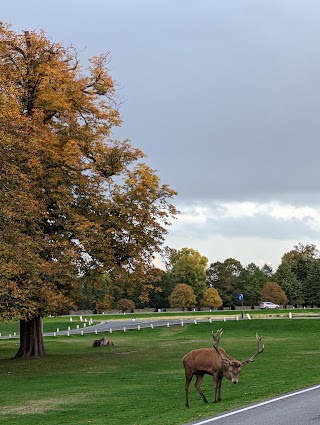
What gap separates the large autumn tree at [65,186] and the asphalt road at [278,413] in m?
18.1

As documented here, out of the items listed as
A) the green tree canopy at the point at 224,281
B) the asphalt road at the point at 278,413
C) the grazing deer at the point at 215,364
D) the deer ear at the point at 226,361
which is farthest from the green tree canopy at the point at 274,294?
the deer ear at the point at 226,361

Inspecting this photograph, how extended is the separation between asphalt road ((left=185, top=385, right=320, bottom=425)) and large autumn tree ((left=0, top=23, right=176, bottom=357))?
1808 cm

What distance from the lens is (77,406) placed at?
21984 millimetres

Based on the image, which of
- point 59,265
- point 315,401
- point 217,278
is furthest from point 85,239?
point 217,278

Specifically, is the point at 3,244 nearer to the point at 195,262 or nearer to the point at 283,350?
the point at 283,350

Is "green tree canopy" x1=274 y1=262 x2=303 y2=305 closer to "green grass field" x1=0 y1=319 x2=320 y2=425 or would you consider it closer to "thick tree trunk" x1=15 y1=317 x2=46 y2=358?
"green grass field" x1=0 y1=319 x2=320 y2=425

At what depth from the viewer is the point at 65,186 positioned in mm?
39312

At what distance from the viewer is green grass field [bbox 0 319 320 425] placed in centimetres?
1917

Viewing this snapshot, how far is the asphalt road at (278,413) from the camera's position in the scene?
14078mm

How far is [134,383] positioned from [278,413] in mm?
13845

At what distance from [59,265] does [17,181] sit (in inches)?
243

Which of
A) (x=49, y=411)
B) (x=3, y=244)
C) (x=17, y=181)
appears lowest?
(x=49, y=411)

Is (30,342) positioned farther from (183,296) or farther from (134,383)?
(183,296)

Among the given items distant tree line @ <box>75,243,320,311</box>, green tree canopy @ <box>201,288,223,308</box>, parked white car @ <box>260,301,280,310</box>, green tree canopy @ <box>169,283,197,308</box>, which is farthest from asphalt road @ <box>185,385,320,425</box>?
green tree canopy @ <box>201,288,223,308</box>
